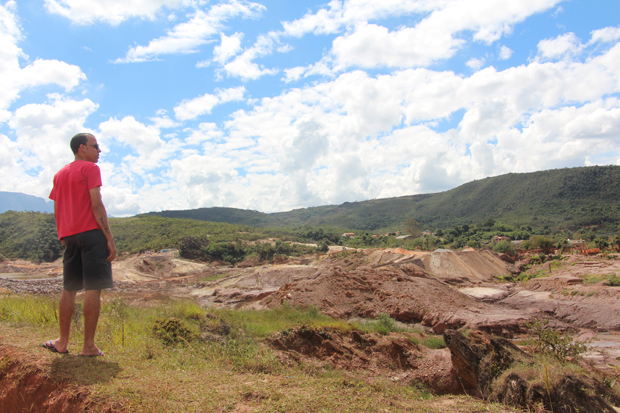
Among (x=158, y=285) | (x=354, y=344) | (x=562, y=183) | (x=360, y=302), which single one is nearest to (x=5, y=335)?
(x=354, y=344)

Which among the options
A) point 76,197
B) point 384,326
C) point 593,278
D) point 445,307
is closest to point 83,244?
point 76,197

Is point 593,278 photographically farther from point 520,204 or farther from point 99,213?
point 520,204

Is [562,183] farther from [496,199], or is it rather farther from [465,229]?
[465,229]

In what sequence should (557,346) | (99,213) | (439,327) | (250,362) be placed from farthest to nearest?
1. (439,327)
2. (557,346)
3. (250,362)
4. (99,213)

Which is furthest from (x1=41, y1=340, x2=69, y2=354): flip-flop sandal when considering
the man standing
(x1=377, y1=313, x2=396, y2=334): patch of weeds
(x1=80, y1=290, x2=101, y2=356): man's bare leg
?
(x1=377, y1=313, x2=396, y2=334): patch of weeds

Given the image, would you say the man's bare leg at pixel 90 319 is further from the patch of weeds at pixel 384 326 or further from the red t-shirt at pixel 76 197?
the patch of weeds at pixel 384 326

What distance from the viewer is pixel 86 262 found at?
11.8 ft

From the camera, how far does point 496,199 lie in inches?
3752

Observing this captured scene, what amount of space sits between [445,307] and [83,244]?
15.7 metres

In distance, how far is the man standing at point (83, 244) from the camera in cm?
359

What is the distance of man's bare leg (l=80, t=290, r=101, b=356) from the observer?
140 inches

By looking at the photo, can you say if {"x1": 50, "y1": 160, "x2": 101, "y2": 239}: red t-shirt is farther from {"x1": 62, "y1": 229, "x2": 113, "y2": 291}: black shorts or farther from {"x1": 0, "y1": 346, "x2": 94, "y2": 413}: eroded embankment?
{"x1": 0, "y1": 346, "x2": 94, "y2": 413}: eroded embankment

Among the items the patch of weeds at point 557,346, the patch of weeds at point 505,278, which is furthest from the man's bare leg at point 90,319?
the patch of weeds at point 505,278

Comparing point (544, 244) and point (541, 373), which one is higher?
point (541, 373)
